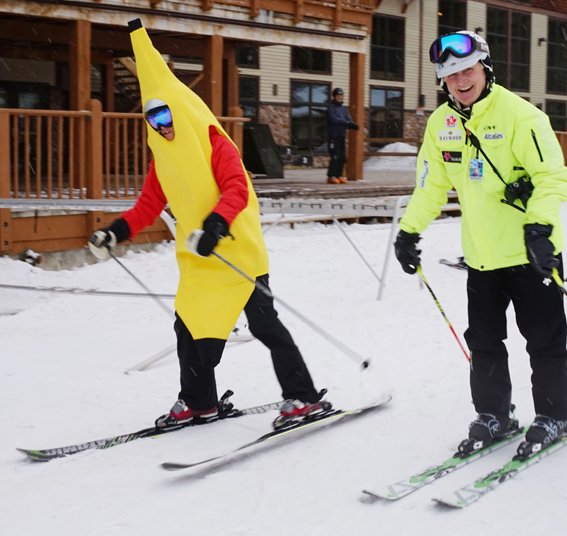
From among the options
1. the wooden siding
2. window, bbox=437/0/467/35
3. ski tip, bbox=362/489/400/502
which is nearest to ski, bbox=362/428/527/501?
ski tip, bbox=362/489/400/502

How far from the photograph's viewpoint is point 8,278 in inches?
274

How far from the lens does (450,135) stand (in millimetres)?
3156

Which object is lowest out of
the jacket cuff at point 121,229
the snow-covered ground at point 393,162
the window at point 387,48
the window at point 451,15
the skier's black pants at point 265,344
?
the skier's black pants at point 265,344

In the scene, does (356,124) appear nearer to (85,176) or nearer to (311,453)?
(85,176)

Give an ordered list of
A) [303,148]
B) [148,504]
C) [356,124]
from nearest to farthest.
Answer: [148,504]
[356,124]
[303,148]

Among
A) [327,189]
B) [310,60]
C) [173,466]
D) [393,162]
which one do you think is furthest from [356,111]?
[173,466]

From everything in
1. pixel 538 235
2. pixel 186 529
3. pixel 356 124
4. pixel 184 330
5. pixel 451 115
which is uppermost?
pixel 356 124

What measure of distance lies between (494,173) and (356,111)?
10602 millimetres

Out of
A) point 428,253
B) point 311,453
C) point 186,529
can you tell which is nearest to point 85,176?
point 428,253

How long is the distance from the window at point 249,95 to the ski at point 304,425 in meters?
15.9

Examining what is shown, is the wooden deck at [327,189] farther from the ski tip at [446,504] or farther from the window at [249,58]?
the ski tip at [446,504]

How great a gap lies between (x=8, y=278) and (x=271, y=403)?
3.84 meters

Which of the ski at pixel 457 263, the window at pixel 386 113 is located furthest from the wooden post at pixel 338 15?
the window at pixel 386 113

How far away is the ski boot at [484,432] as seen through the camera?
3.20 metres
